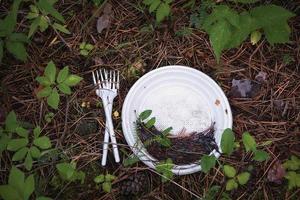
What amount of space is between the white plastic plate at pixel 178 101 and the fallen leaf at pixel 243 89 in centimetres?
12

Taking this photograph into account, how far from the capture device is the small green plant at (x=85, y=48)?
76.7 inches

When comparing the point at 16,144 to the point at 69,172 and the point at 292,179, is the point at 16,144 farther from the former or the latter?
the point at 292,179

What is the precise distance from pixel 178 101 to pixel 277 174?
2.10ft

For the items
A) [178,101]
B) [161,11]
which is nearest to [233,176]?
[178,101]

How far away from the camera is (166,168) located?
164 centimetres

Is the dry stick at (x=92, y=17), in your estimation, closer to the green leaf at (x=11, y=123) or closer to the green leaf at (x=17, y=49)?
the green leaf at (x=17, y=49)

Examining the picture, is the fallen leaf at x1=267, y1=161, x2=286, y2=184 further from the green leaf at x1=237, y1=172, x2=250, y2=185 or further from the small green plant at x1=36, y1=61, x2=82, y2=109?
the small green plant at x1=36, y1=61, x2=82, y2=109

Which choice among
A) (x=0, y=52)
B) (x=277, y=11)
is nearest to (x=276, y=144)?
(x=277, y=11)

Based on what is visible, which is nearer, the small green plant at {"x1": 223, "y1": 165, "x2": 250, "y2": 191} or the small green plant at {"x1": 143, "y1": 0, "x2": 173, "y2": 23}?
the small green plant at {"x1": 223, "y1": 165, "x2": 250, "y2": 191}

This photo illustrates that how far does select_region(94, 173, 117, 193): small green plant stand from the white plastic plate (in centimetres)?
24

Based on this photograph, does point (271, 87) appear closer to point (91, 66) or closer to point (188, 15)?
point (188, 15)

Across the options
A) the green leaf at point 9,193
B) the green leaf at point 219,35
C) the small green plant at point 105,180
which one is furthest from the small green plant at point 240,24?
the green leaf at point 9,193

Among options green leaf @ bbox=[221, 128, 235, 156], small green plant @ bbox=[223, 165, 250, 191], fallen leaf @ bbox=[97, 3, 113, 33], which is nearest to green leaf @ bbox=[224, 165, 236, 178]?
small green plant @ bbox=[223, 165, 250, 191]

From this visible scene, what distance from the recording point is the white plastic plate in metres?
1.81
